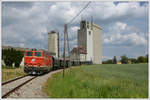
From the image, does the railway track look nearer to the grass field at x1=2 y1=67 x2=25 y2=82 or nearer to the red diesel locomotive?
the grass field at x1=2 y1=67 x2=25 y2=82

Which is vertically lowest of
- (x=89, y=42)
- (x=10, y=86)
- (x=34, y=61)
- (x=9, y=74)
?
(x=9, y=74)

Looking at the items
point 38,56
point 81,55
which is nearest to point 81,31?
point 81,55

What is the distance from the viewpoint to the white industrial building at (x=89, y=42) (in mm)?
131000

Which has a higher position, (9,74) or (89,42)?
(89,42)

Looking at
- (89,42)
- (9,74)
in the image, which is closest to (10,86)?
(9,74)

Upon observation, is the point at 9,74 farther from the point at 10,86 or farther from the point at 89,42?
the point at 89,42

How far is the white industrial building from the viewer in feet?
430

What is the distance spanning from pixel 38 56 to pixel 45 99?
1454 centimetres

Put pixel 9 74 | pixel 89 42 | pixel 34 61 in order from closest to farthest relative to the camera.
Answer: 1. pixel 34 61
2. pixel 9 74
3. pixel 89 42

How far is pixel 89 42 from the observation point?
142 metres

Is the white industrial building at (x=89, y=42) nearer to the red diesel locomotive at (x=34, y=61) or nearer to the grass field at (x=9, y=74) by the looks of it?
the grass field at (x=9, y=74)

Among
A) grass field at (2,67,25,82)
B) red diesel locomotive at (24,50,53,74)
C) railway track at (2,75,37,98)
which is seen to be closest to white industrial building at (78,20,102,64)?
grass field at (2,67,25,82)

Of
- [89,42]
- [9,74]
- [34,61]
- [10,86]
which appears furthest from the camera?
[89,42]

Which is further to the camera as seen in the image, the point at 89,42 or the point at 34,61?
the point at 89,42
